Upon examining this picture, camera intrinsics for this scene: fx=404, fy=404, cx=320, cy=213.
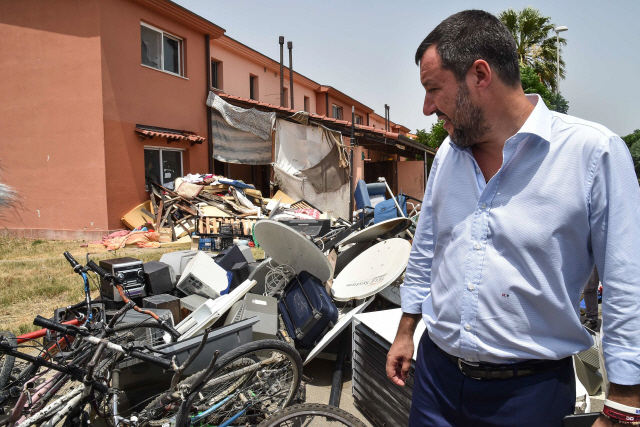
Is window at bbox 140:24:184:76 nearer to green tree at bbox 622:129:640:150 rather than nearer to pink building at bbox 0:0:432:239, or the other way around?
pink building at bbox 0:0:432:239

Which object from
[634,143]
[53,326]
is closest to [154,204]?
[53,326]

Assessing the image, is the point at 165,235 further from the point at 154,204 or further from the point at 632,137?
the point at 632,137

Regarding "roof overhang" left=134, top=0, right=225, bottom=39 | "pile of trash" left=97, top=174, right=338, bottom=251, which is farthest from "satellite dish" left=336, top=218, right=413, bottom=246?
"roof overhang" left=134, top=0, right=225, bottom=39

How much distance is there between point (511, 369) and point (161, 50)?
1266 cm

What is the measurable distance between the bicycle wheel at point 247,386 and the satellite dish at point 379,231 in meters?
1.94

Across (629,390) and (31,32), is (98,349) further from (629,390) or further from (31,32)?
(31,32)

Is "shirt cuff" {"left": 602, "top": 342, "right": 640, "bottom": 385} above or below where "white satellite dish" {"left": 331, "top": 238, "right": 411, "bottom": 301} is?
above

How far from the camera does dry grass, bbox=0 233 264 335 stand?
185 inches

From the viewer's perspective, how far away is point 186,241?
9.76 metres

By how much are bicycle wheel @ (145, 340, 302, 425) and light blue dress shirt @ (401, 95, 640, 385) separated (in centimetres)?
145

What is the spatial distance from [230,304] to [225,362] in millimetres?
→ 969

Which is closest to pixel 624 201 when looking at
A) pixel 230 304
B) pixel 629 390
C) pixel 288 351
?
pixel 629 390

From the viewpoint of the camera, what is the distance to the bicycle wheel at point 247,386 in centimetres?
236

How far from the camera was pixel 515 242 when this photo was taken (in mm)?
Answer: 1205
